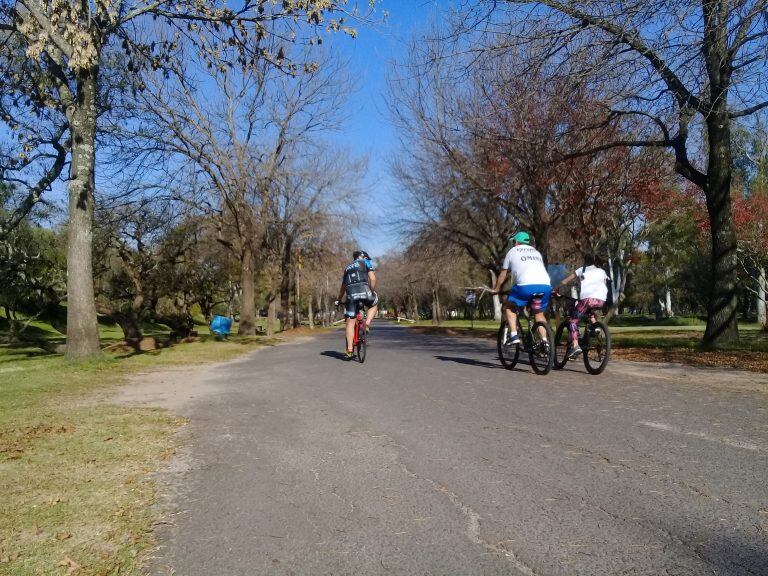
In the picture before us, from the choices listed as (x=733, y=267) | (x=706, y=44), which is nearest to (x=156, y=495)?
(x=706, y=44)

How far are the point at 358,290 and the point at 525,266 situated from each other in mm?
3423

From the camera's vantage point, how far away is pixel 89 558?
2701 mm

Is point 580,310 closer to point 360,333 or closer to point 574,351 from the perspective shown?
point 574,351

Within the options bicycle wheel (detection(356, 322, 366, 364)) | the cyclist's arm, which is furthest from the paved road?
bicycle wheel (detection(356, 322, 366, 364))

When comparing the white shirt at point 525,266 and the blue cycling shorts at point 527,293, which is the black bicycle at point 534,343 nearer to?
the blue cycling shorts at point 527,293

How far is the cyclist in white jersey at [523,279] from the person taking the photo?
8.31 metres

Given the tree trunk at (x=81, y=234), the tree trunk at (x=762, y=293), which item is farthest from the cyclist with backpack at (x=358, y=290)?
the tree trunk at (x=762, y=293)

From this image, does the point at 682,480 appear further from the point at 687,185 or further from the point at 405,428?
the point at 687,185

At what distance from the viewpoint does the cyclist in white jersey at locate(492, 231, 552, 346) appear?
27.3ft

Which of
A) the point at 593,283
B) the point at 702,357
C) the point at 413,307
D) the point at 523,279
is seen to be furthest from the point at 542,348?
the point at 413,307

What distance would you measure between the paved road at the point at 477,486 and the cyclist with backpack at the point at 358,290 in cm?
413

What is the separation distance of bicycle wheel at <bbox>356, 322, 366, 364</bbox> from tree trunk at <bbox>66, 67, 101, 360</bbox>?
4961 millimetres

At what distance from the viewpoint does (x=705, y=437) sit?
4.49m

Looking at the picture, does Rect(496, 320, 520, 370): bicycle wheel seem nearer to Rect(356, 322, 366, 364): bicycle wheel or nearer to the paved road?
the paved road
